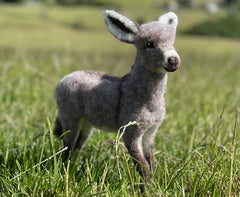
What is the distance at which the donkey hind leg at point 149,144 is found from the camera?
165cm

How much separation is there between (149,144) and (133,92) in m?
0.30

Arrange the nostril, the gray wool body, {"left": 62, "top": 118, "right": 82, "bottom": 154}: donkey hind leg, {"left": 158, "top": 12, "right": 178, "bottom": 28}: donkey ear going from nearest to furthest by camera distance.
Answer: the nostril < the gray wool body < {"left": 158, "top": 12, "right": 178, "bottom": 28}: donkey ear < {"left": 62, "top": 118, "right": 82, "bottom": 154}: donkey hind leg

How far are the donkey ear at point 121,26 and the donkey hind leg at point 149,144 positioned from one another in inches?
18.6

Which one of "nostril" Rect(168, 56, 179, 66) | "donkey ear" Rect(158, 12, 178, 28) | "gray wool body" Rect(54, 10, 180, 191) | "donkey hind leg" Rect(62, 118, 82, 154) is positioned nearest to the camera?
"nostril" Rect(168, 56, 179, 66)

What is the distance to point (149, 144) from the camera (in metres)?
1.69

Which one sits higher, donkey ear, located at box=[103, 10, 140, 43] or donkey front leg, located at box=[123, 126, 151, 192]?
donkey ear, located at box=[103, 10, 140, 43]

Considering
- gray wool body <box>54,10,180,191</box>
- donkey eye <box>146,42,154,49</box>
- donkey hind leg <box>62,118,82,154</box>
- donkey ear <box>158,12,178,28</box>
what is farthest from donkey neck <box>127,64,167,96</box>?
donkey hind leg <box>62,118,82,154</box>

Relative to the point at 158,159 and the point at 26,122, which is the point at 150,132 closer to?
the point at 158,159

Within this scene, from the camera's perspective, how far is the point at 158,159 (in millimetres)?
1950

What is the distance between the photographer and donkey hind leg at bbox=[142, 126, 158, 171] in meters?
1.65

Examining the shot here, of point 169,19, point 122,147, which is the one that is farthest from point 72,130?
point 169,19

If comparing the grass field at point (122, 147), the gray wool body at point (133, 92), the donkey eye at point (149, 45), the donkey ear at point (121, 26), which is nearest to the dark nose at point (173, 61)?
the gray wool body at point (133, 92)

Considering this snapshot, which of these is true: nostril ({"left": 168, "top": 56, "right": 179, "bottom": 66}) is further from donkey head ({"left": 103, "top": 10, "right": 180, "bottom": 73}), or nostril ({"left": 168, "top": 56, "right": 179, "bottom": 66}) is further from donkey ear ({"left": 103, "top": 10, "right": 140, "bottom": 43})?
donkey ear ({"left": 103, "top": 10, "right": 140, "bottom": 43})

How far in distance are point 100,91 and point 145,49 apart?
0.33 metres
